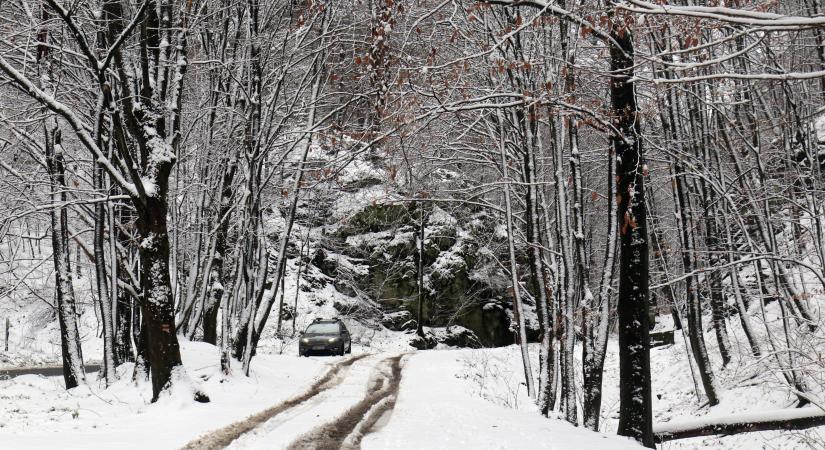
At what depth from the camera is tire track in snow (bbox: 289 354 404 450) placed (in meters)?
7.48

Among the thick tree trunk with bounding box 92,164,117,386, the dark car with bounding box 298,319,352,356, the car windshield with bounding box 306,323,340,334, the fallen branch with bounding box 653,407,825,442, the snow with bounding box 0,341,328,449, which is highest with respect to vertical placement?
the thick tree trunk with bounding box 92,164,117,386

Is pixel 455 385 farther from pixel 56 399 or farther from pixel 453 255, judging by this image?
pixel 453 255

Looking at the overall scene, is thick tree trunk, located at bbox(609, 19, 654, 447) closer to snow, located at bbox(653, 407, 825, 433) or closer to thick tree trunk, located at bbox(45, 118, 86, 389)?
snow, located at bbox(653, 407, 825, 433)

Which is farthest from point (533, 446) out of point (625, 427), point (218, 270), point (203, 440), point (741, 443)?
point (218, 270)

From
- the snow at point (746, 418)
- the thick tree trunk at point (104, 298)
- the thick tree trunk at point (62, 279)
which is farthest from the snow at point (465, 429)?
the thick tree trunk at point (62, 279)

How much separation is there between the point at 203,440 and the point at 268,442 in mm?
798

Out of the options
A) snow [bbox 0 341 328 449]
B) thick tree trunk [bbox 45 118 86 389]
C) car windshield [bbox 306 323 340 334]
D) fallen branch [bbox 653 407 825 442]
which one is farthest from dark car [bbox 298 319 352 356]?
fallen branch [bbox 653 407 825 442]

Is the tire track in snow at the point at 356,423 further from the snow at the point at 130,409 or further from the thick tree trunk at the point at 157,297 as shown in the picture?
the thick tree trunk at the point at 157,297

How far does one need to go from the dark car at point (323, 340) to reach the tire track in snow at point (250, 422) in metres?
→ 8.59

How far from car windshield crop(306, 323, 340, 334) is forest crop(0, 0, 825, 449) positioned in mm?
3730

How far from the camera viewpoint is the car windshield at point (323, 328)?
25.0 metres

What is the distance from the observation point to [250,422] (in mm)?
8969

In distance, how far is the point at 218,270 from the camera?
16797mm

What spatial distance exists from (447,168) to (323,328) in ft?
39.2
